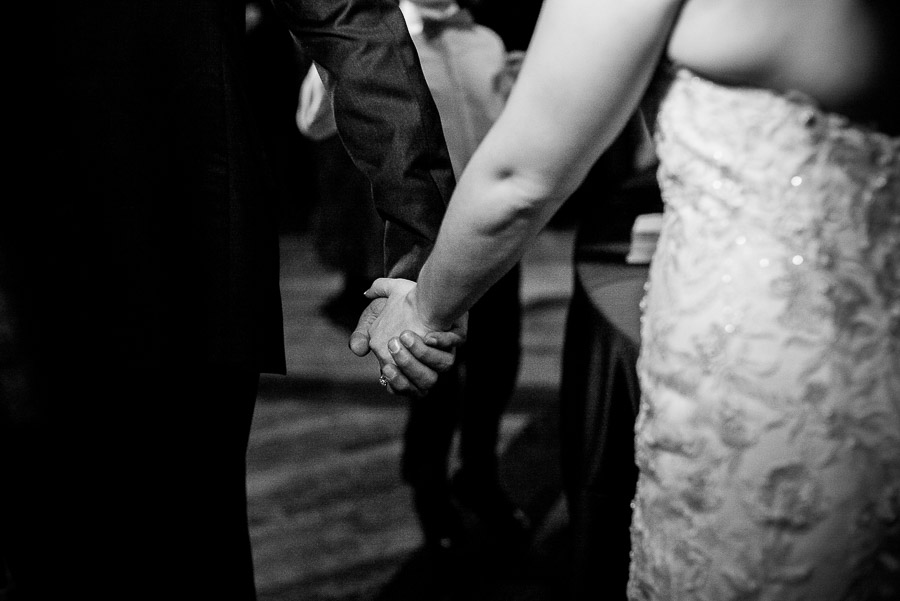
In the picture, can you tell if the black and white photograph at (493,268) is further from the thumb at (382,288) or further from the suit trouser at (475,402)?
the suit trouser at (475,402)

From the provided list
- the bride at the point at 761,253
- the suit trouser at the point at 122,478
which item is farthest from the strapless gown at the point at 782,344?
the suit trouser at the point at 122,478

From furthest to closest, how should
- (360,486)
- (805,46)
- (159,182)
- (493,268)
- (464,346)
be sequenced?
(360,486) → (464,346) → (159,182) → (493,268) → (805,46)

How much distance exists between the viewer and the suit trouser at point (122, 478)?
1176 millimetres

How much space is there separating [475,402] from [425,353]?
122 cm

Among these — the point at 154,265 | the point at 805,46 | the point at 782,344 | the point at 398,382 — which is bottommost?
the point at 398,382

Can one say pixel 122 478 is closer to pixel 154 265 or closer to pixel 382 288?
pixel 154 265

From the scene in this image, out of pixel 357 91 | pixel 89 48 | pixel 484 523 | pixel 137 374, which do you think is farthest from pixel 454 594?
pixel 89 48

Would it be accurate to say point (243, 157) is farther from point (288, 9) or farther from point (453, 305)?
point (453, 305)

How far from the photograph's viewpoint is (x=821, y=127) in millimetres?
808

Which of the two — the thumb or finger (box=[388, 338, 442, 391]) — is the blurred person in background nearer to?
the thumb

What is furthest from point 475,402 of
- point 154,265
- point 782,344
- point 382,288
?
point 782,344

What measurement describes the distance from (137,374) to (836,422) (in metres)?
0.88

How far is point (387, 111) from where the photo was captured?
49.9 inches

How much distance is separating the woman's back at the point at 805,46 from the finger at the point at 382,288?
23.6 inches
